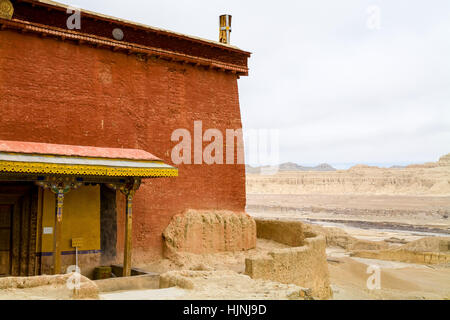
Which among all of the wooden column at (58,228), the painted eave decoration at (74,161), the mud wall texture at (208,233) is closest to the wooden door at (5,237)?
the wooden column at (58,228)

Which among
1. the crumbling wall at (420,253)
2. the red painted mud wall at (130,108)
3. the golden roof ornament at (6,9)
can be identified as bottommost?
the crumbling wall at (420,253)

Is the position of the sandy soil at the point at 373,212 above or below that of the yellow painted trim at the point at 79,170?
below

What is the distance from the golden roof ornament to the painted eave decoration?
328 cm

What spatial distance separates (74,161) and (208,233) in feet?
16.7

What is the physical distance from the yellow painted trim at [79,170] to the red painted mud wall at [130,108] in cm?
237

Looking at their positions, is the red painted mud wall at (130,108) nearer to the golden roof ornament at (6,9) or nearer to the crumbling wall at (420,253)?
the golden roof ornament at (6,9)

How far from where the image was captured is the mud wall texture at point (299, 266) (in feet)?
32.9

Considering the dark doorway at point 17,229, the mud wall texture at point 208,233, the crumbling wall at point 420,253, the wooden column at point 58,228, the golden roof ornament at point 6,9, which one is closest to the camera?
the wooden column at point 58,228

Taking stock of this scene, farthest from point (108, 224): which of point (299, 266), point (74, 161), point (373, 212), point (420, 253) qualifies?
point (373, 212)

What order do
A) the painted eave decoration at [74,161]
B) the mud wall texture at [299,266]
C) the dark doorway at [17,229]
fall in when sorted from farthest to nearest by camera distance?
the dark doorway at [17,229], the mud wall texture at [299,266], the painted eave decoration at [74,161]

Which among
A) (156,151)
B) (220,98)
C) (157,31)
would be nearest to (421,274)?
(220,98)

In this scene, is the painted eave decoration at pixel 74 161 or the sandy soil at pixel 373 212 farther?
the sandy soil at pixel 373 212
